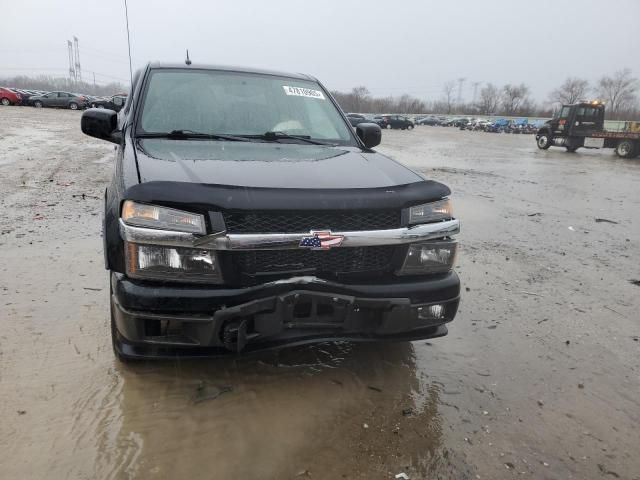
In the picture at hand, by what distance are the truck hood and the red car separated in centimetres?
4356

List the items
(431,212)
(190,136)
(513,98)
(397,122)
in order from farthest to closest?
(513,98)
(397,122)
(190,136)
(431,212)

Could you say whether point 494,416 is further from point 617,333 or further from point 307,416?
point 617,333

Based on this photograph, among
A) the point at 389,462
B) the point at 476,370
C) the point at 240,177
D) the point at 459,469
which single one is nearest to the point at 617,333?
the point at 476,370

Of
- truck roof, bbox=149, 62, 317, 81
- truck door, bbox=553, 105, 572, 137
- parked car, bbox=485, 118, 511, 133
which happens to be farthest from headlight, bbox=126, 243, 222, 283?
parked car, bbox=485, 118, 511, 133

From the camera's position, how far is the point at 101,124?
3.36m

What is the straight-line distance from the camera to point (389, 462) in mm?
2117

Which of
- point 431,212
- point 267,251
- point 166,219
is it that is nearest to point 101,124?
point 166,219

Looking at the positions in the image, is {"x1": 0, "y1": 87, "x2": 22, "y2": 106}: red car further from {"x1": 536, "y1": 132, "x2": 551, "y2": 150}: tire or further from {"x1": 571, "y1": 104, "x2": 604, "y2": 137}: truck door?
{"x1": 571, "y1": 104, "x2": 604, "y2": 137}: truck door

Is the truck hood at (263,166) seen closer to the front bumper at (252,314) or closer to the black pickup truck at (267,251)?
the black pickup truck at (267,251)

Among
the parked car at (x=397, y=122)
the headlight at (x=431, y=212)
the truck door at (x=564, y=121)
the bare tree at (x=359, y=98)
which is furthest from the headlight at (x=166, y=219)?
the bare tree at (x=359, y=98)

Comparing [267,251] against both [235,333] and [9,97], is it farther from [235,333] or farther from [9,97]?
[9,97]

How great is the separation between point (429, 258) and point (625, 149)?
1016 inches

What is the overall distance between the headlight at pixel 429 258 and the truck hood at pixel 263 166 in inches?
14.5

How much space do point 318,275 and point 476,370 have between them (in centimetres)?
134
